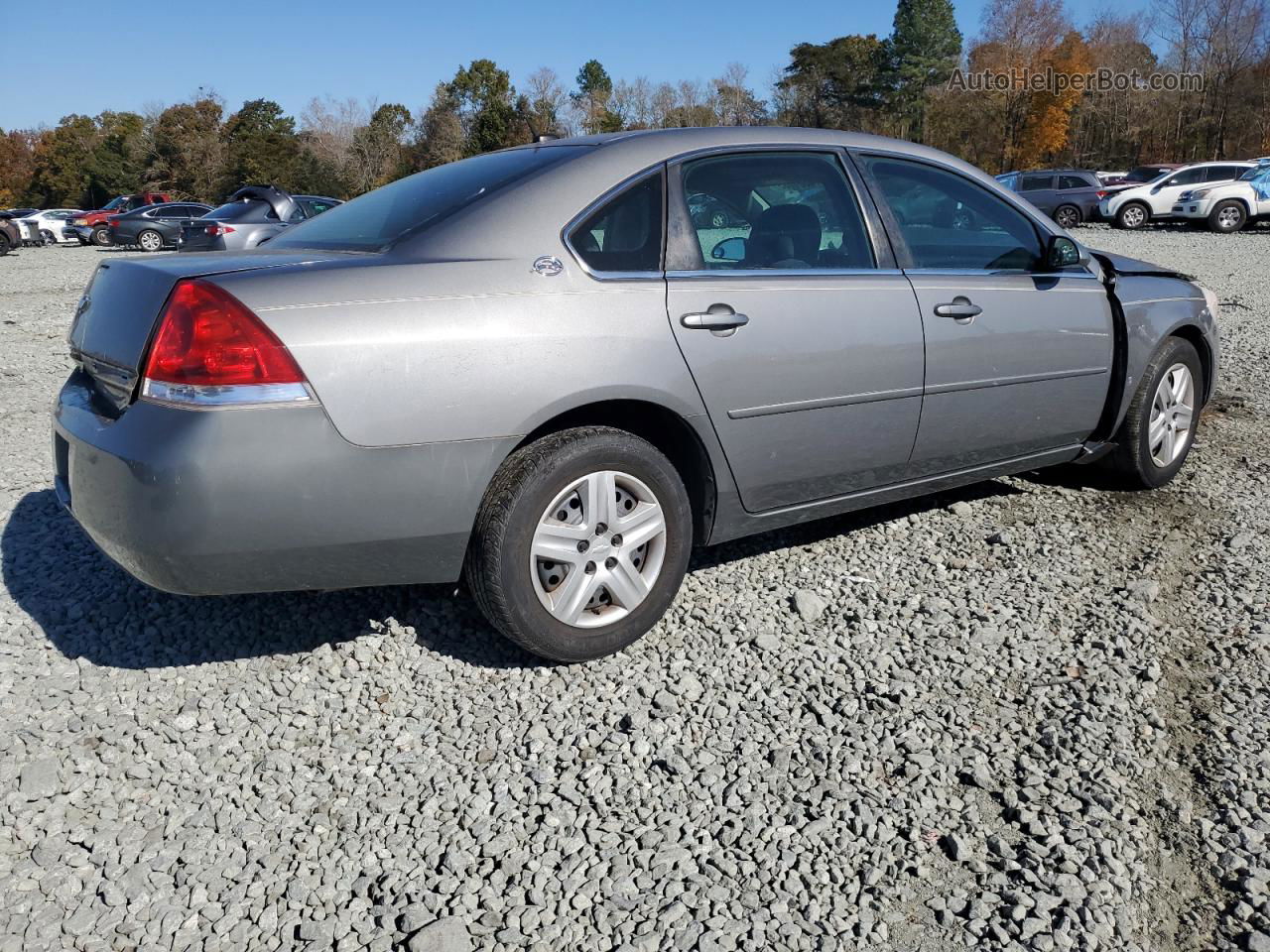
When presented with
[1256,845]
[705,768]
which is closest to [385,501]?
[705,768]

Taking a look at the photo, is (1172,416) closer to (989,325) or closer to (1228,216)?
(989,325)

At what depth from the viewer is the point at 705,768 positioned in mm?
2670

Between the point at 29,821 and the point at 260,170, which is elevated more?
the point at 260,170

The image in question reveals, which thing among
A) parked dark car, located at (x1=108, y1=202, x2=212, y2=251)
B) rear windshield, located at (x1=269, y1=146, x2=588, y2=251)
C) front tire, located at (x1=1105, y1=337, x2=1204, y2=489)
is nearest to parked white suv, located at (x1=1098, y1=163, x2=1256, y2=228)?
parked dark car, located at (x1=108, y1=202, x2=212, y2=251)

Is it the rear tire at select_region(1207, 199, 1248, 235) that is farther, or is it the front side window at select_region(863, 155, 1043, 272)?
the rear tire at select_region(1207, 199, 1248, 235)

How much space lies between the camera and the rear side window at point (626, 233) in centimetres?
308

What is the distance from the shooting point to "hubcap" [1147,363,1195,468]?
15.6ft

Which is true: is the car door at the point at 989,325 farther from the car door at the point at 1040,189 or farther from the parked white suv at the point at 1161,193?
the car door at the point at 1040,189

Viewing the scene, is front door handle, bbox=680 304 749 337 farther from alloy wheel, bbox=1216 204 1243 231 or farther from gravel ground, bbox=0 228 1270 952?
alloy wheel, bbox=1216 204 1243 231

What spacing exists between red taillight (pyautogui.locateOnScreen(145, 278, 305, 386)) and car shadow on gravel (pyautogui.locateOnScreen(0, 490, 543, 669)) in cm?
110

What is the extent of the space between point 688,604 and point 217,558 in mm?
1643

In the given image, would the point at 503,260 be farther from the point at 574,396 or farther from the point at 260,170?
the point at 260,170

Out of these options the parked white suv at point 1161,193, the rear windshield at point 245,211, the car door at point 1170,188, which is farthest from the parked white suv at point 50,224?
the car door at point 1170,188

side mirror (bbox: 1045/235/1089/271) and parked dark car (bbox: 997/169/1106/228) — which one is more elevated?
parked dark car (bbox: 997/169/1106/228)
